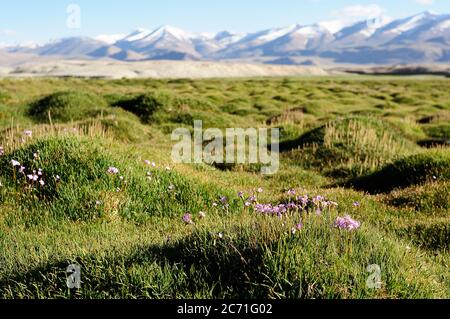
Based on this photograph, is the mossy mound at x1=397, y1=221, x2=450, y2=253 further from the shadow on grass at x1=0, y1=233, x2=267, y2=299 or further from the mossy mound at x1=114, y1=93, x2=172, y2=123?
the mossy mound at x1=114, y1=93, x2=172, y2=123

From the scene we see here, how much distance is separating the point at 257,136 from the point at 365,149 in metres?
5.94

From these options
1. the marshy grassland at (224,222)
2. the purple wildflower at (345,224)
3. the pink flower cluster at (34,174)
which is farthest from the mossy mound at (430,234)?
the pink flower cluster at (34,174)

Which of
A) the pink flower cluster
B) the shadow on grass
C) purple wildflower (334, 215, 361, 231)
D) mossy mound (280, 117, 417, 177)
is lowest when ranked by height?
mossy mound (280, 117, 417, 177)

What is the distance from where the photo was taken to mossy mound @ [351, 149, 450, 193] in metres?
12.2

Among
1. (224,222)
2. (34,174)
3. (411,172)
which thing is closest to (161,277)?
(224,222)

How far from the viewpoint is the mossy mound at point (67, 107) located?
26.9 meters

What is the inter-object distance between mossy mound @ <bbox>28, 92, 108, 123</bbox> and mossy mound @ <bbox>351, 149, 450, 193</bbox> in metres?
16.7

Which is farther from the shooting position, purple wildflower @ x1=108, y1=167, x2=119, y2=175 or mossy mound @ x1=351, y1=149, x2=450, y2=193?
mossy mound @ x1=351, y1=149, x2=450, y2=193

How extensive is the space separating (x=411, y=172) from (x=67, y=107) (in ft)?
67.0

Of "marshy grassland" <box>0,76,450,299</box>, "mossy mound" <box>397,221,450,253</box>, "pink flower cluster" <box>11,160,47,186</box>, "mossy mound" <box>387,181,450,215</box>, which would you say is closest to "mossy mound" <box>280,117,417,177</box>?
"marshy grassland" <box>0,76,450,299</box>

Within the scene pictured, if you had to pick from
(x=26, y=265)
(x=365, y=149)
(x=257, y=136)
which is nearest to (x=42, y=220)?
(x=26, y=265)

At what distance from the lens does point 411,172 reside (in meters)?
12.7

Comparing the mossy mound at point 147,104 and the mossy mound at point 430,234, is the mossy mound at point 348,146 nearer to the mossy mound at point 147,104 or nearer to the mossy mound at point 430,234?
the mossy mound at point 430,234

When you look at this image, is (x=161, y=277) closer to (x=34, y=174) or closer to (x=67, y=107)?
(x=34, y=174)
